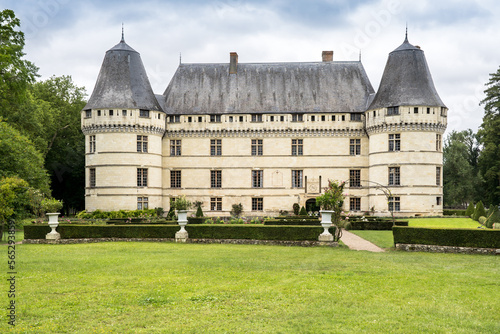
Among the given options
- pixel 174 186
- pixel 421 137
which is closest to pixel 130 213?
pixel 174 186

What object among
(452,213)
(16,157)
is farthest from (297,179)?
(16,157)

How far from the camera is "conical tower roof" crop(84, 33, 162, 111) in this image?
40000mm

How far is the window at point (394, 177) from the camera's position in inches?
1566

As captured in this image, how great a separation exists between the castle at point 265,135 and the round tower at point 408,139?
0.08 metres

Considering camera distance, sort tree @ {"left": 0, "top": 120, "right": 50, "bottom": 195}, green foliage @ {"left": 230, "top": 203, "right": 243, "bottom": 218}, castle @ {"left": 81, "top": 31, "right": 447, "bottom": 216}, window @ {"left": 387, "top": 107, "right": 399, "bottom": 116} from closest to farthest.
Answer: tree @ {"left": 0, "top": 120, "right": 50, "bottom": 195} < window @ {"left": 387, "top": 107, "right": 399, "bottom": 116} < castle @ {"left": 81, "top": 31, "right": 447, "bottom": 216} < green foliage @ {"left": 230, "top": 203, "right": 243, "bottom": 218}

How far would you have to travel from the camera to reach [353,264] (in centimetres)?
1471

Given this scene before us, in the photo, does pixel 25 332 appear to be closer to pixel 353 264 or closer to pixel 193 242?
pixel 353 264

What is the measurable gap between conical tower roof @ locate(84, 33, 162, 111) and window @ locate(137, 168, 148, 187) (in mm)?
4964

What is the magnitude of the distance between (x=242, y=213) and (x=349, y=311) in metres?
33.7

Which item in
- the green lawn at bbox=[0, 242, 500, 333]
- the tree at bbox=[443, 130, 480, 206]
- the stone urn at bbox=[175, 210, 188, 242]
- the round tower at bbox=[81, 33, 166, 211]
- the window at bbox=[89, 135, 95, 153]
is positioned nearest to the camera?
the green lawn at bbox=[0, 242, 500, 333]

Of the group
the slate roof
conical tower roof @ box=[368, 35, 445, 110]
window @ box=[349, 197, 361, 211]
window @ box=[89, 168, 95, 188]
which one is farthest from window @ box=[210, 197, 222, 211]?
conical tower roof @ box=[368, 35, 445, 110]

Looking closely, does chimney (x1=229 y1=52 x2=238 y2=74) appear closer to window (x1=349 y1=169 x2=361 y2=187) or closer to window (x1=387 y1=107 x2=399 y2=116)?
window (x1=349 y1=169 x2=361 y2=187)

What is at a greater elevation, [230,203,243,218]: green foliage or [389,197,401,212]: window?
[389,197,401,212]: window

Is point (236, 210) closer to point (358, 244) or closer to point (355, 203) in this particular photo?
point (355, 203)
